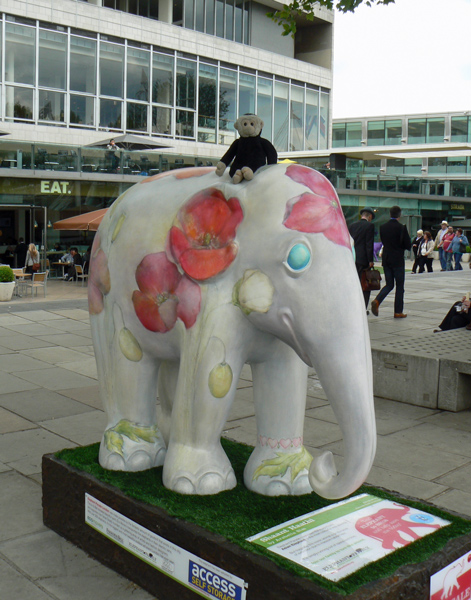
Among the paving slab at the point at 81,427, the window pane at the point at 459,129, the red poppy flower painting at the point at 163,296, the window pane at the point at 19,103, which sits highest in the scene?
the window pane at the point at 459,129

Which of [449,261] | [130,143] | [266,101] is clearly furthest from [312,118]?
[130,143]

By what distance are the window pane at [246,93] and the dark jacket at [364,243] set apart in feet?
65.6

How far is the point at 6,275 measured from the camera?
1356 cm

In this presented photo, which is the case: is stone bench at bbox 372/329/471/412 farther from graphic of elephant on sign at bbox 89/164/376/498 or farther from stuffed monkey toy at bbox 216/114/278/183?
stuffed monkey toy at bbox 216/114/278/183

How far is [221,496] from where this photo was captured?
3049 mm

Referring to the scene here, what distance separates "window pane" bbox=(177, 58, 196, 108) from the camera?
26.8m

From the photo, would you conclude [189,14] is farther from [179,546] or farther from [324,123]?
[179,546]

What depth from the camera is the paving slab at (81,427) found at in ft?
16.8

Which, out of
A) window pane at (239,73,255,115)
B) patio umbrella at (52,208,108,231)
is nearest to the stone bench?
patio umbrella at (52,208,108,231)

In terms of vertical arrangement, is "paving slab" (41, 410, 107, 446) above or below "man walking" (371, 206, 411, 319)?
below

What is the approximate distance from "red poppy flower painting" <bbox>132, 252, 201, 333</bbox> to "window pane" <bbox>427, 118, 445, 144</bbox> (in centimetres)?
5040

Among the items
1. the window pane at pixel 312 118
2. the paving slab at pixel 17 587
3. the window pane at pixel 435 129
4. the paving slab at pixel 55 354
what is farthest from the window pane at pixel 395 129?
the paving slab at pixel 17 587

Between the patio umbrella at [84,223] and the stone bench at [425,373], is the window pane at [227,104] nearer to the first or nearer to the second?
the patio umbrella at [84,223]

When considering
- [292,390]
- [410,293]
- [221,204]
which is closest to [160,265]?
[221,204]
